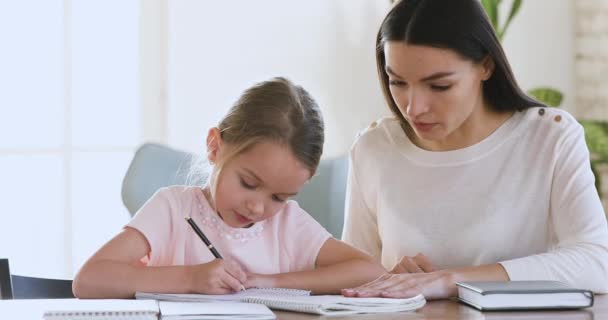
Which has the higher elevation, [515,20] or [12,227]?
[515,20]

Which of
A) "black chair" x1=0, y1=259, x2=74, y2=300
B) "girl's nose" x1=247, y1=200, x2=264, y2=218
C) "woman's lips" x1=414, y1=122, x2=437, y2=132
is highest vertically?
"woman's lips" x1=414, y1=122, x2=437, y2=132

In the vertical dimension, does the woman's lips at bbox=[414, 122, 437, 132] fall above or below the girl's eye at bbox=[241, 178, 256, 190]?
above

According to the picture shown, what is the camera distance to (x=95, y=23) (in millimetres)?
4059

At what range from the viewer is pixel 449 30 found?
1898 millimetres

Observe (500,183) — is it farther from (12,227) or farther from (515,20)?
(515,20)


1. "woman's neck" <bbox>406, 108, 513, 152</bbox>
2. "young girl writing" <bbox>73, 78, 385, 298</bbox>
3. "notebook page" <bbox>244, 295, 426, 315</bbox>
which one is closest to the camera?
"notebook page" <bbox>244, 295, 426, 315</bbox>

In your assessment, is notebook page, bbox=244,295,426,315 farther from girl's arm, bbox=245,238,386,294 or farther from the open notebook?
girl's arm, bbox=245,238,386,294

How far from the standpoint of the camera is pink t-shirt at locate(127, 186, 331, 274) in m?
1.82

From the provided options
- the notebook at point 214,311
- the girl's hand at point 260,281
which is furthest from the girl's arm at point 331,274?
the notebook at point 214,311

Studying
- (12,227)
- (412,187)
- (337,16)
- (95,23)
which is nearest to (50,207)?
(12,227)

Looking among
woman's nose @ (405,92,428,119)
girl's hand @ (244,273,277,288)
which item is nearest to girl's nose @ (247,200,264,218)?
girl's hand @ (244,273,277,288)

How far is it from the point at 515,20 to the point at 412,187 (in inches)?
107

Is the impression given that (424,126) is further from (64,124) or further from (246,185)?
→ (64,124)

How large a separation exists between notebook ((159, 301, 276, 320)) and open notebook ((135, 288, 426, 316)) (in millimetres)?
53
